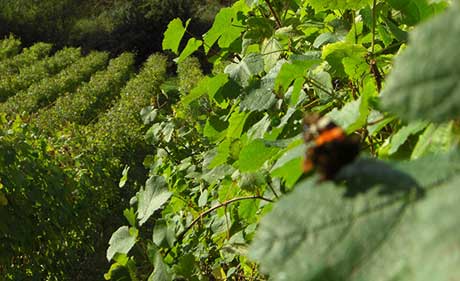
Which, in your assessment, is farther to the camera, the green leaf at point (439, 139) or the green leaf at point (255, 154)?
the green leaf at point (255, 154)

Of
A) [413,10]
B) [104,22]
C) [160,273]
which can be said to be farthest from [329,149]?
[104,22]

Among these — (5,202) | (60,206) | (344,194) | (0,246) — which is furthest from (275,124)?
(60,206)

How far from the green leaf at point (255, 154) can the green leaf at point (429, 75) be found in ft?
1.87

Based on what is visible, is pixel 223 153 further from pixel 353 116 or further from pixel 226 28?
pixel 353 116

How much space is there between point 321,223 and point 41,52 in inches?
830

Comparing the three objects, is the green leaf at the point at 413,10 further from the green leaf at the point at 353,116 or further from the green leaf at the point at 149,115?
the green leaf at the point at 149,115

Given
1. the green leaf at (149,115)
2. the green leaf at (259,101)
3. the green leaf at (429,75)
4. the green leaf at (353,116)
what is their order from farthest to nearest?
the green leaf at (149,115) < the green leaf at (259,101) < the green leaf at (353,116) < the green leaf at (429,75)

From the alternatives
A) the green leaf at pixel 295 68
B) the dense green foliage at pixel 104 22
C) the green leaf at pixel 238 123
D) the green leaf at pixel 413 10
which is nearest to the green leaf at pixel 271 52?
the green leaf at pixel 238 123

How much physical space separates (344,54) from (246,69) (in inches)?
11.8

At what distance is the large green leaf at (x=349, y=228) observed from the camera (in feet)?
0.79

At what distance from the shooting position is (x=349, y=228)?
0.25 meters

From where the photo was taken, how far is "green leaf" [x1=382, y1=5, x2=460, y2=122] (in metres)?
0.21

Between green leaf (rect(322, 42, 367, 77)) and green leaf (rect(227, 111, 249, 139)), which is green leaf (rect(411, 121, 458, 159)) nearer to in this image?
green leaf (rect(322, 42, 367, 77))

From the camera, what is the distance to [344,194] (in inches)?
9.8
